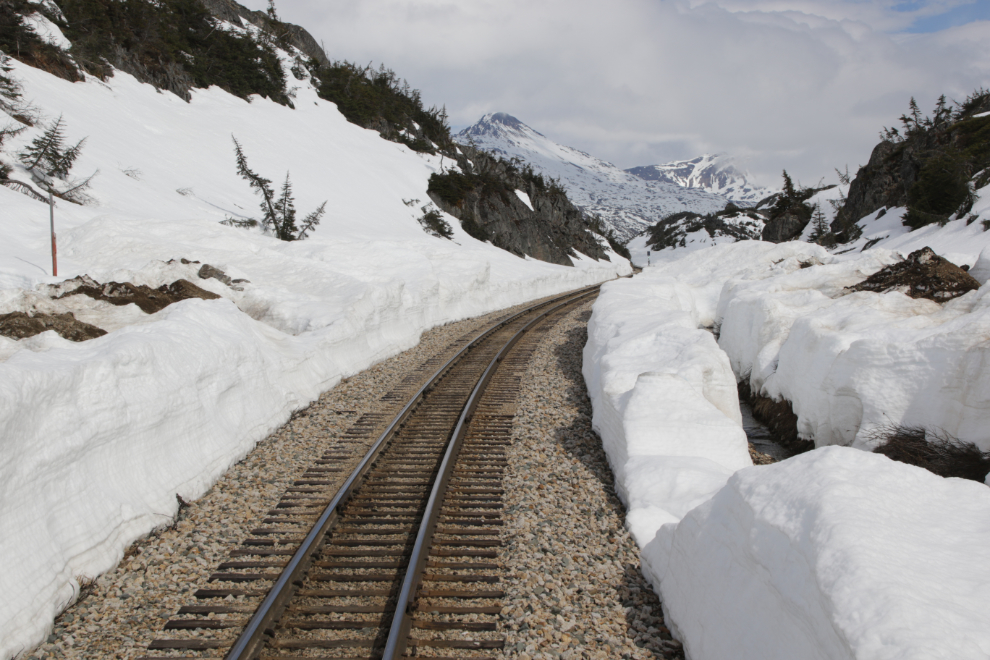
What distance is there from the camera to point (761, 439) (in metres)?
10.5

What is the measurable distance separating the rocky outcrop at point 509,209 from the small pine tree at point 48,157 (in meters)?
31.6

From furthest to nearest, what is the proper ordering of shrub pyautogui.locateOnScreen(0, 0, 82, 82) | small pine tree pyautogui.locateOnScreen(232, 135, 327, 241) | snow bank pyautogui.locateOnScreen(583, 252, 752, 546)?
shrub pyautogui.locateOnScreen(0, 0, 82, 82) < small pine tree pyautogui.locateOnScreen(232, 135, 327, 241) < snow bank pyautogui.locateOnScreen(583, 252, 752, 546)

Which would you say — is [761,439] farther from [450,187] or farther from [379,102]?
[379,102]

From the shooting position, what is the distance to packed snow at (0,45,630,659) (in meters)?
5.18

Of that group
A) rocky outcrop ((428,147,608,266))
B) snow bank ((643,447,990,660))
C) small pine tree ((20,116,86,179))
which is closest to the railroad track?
snow bank ((643,447,990,660))

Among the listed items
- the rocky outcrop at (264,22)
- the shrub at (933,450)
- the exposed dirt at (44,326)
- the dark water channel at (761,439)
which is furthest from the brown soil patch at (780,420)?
the rocky outcrop at (264,22)

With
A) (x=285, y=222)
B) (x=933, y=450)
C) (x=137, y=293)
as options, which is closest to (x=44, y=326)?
(x=137, y=293)

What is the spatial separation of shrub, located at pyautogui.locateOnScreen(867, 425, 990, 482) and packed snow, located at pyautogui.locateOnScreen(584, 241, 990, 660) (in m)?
0.13

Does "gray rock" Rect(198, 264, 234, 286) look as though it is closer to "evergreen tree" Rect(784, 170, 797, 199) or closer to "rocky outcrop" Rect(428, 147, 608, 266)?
"rocky outcrop" Rect(428, 147, 608, 266)

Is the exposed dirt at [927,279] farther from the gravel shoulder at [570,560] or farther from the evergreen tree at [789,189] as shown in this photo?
the evergreen tree at [789,189]

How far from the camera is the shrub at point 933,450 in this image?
265 inches

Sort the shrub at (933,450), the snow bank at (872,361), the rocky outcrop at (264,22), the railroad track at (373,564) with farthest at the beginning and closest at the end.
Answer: the rocky outcrop at (264,22) < the snow bank at (872,361) < the shrub at (933,450) < the railroad track at (373,564)

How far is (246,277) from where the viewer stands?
16.7 meters

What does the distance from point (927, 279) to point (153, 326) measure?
13.9m
